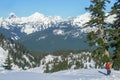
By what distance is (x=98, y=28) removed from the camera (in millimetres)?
61031

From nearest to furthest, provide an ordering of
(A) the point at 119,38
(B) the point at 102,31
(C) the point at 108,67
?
(C) the point at 108,67
(A) the point at 119,38
(B) the point at 102,31

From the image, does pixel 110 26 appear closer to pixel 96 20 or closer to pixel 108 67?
pixel 96 20

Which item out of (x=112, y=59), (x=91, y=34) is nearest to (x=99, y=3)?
(x=91, y=34)

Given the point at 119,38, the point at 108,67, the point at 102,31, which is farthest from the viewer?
the point at 102,31

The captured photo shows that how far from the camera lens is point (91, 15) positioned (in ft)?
201

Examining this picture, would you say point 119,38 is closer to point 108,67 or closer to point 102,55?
point 102,55

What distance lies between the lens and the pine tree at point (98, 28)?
193 feet

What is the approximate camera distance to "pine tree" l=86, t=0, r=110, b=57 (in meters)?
58.7

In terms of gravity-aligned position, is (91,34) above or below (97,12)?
below

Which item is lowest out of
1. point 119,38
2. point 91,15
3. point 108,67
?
point 108,67

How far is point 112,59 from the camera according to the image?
2306 inches

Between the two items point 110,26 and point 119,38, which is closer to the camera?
point 119,38

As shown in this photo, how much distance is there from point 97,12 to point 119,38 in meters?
6.98

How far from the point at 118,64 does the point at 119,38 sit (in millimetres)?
4081
